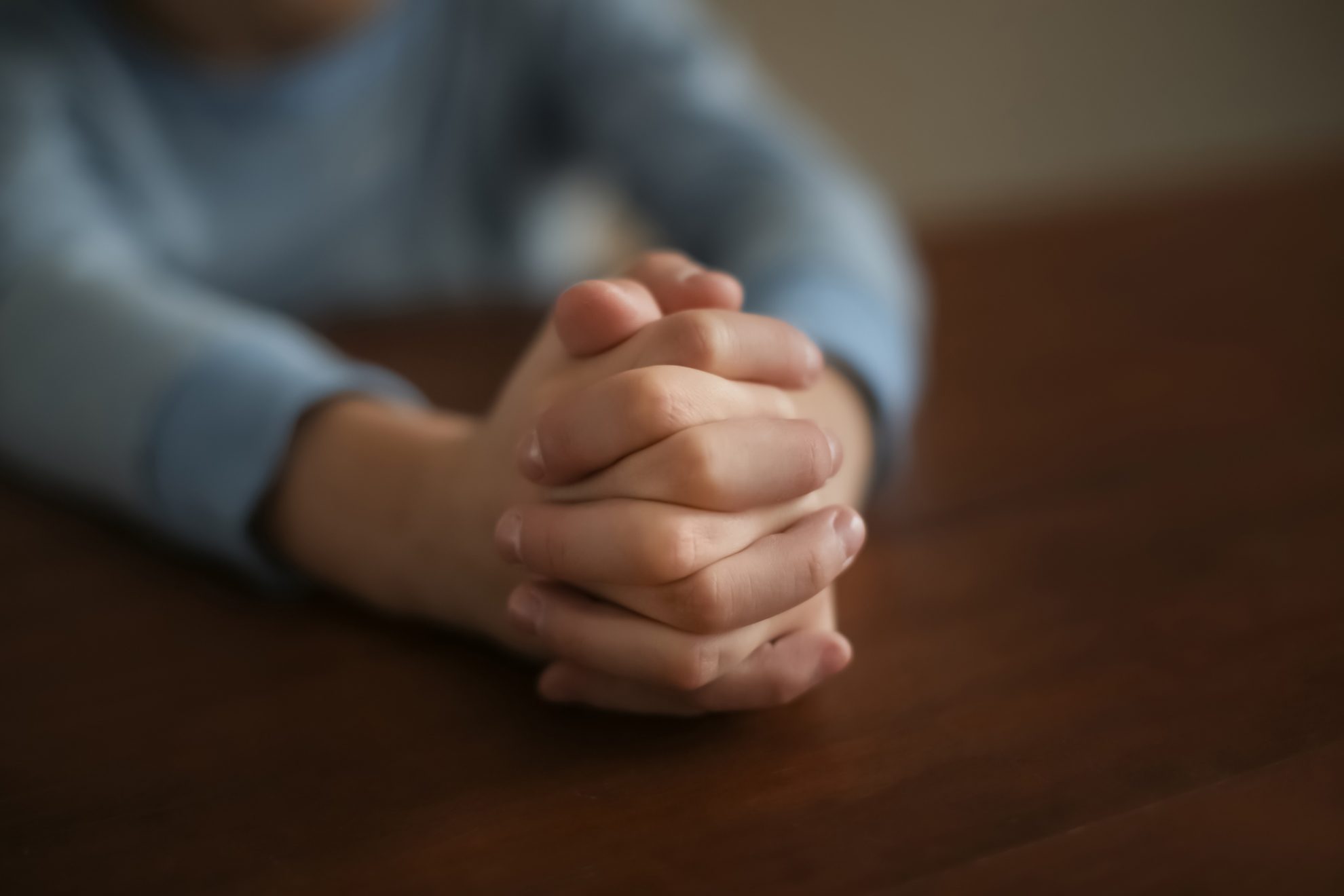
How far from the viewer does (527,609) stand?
0.33m

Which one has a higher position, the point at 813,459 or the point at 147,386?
the point at 147,386

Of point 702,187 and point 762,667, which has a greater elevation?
point 702,187

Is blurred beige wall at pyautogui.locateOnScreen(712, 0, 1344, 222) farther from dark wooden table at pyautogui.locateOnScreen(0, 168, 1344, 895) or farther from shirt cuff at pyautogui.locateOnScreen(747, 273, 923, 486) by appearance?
dark wooden table at pyautogui.locateOnScreen(0, 168, 1344, 895)

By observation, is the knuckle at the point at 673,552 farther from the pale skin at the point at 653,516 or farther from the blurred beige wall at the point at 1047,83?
the blurred beige wall at the point at 1047,83

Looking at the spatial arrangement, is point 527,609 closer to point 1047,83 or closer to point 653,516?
point 653,516

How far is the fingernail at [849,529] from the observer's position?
33cm

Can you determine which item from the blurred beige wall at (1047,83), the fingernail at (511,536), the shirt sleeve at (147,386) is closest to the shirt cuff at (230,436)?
the shirt sleeve at (147,386)

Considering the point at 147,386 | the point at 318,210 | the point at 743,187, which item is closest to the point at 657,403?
the point at 147,386

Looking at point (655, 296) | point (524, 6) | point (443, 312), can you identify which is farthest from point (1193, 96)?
point (655, 296)

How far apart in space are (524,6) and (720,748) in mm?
725

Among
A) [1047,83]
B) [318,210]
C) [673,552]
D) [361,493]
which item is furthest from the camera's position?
[1047,83]

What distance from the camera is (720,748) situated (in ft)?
1.04

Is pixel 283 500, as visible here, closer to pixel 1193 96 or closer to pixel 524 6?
pixel 524 6

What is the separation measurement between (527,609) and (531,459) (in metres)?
0.05
